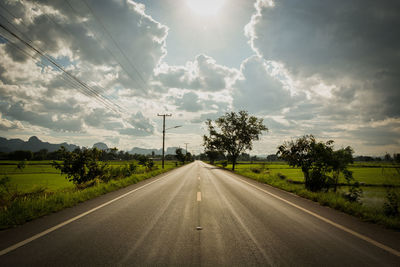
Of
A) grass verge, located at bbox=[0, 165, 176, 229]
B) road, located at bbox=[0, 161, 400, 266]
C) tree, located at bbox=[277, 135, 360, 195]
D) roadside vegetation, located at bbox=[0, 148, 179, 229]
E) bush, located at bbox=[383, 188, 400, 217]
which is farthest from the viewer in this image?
tree, located at bbox=[277, 135, 360, 195]

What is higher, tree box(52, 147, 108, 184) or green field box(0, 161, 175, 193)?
tree box(52, 147, 108, 184)

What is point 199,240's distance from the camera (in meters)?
3.98

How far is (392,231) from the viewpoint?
15.7 ft

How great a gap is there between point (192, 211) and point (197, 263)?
3478 mm

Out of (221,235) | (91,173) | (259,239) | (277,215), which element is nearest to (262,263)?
(259,239)

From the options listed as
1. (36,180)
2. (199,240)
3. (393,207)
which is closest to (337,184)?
(393,207)

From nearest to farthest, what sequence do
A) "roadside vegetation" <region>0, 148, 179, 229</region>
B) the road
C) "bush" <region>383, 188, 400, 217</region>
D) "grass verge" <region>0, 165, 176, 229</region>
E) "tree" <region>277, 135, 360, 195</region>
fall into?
the road, "grass verge" <region>0, 165, 176, 229</region>, "roadside vegetation" <region>0, 148, 179, 229</region>, "bush" <region>383, 188, 400, 217</region>, "tree" <region>277, 135, 360, 195</region>

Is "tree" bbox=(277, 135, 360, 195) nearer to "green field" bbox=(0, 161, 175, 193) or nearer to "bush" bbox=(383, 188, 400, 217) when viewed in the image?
"bush" bbox=(383, 188, 400, 217)

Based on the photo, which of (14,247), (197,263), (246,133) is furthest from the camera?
(246,133)

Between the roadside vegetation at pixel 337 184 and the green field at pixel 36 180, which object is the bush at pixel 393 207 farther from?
the green field at pixel 36 180

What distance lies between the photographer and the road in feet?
10.5

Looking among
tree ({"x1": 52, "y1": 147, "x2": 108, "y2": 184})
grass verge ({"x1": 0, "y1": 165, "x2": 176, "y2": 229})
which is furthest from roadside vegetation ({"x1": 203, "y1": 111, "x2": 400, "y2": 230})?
tree ({"x1": 52, "y1": 147, "x2": 108, "y2": 184})

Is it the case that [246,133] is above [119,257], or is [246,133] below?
above

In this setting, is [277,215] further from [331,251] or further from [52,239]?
[52,239]
